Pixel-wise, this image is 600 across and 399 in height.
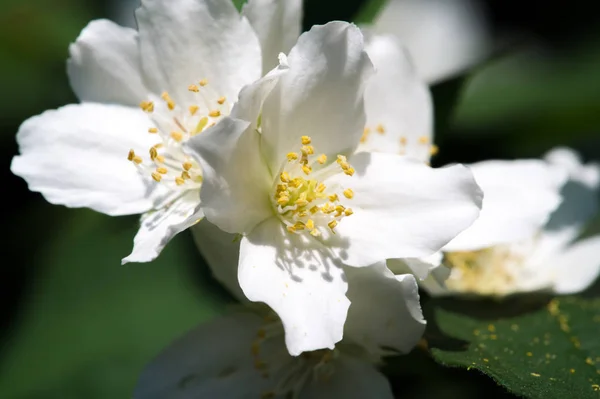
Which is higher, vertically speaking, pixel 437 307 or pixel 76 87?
pixel 76 87

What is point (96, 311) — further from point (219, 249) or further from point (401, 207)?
point (401, 207)

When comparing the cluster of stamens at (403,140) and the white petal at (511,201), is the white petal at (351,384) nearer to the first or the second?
the white petal at (511,201)

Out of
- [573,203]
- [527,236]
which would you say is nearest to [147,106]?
[527,236]

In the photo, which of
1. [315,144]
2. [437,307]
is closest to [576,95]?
[437,307]

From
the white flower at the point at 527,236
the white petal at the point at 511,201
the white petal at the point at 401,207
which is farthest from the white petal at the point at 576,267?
the white petal at the point at 401,207

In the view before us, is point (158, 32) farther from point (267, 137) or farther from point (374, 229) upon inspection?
point (374, 229)

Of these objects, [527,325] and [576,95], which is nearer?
[527,325]
